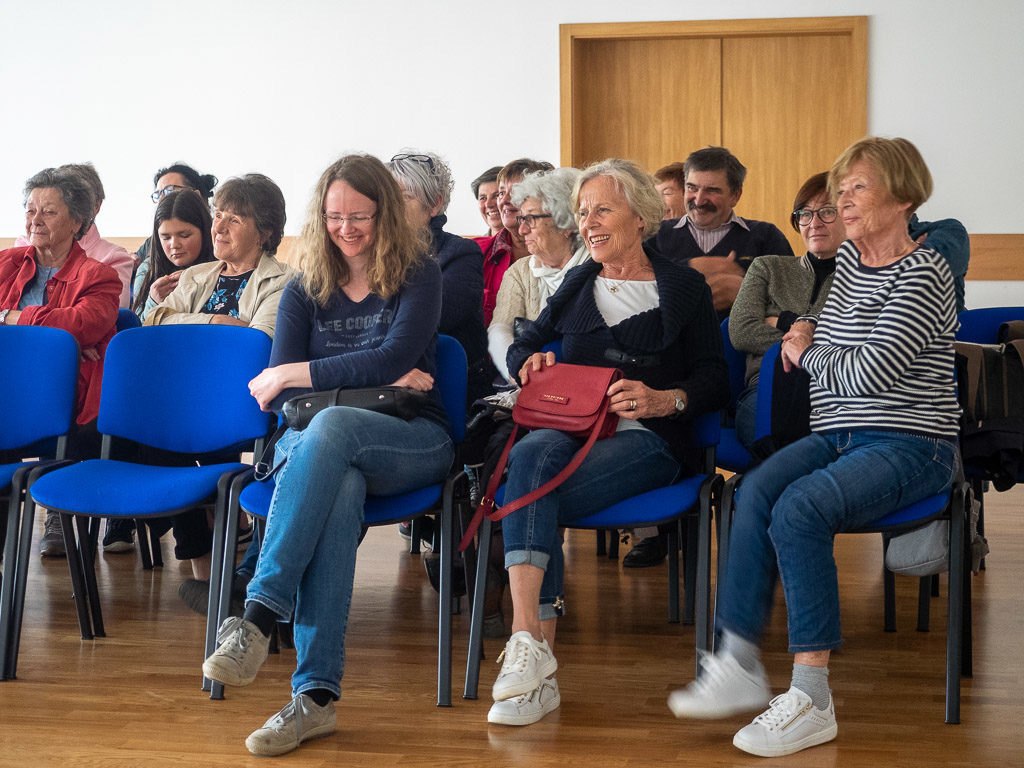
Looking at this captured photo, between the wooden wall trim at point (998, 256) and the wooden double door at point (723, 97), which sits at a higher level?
the wooden double door at point (723, 97)

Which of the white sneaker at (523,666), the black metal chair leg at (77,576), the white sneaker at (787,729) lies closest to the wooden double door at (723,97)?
the black metal chair leg at (77,576)

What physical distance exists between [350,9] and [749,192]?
268 centimetres

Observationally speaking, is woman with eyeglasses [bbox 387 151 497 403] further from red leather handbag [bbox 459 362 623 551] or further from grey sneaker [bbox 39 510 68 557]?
grey sneaker [bbox 39 510 68 557]

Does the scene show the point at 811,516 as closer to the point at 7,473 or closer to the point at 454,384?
the point at 454,384

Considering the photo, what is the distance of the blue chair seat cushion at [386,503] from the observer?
241 centimetres

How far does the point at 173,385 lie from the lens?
295cm

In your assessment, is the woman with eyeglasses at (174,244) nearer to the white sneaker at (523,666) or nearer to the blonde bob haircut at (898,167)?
the white sneaker at (523,666)

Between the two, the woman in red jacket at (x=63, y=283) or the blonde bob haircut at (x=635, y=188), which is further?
the woman in red jacket at (x=63, y=283)

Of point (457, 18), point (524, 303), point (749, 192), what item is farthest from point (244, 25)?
point (524, 303)

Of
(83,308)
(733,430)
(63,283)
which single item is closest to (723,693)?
(733,430)

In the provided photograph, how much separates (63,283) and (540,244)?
60.9 inches

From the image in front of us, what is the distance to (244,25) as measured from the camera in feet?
22.1

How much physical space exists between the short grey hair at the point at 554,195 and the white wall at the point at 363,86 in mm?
3246

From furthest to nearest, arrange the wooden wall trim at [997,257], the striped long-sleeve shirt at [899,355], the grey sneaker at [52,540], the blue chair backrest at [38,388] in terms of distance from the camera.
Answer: the wooden wall trim at [997,257] → the grey sneaker at [52,540] → the blue chair backrest at [38,388] → the striped long-sleeve shirt at [899,355]
